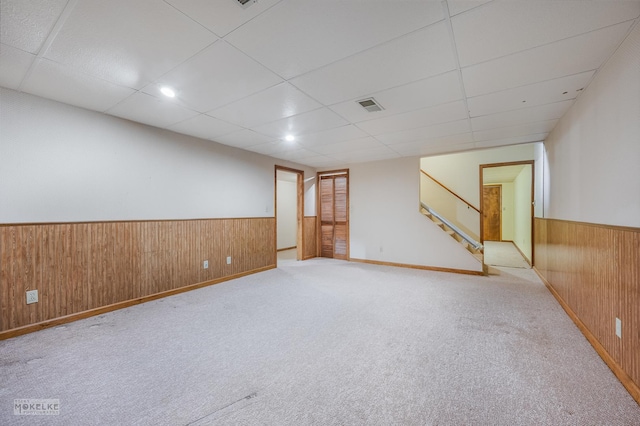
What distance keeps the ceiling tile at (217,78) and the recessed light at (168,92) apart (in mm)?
46

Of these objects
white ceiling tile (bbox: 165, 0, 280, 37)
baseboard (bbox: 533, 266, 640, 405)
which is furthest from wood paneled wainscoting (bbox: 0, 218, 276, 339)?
baseboard (bbox: 533, 266, 640, 405)

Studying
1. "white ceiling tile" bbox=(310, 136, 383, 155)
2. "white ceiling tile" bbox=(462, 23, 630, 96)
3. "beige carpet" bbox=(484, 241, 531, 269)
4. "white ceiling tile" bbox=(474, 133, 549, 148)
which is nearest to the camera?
"white ceiling tile" bbox=(462, 23, 630, 96)

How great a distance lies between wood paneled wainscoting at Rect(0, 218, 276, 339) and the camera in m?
2.46

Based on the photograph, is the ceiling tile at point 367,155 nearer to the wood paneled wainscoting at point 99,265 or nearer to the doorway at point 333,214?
the doorway at point 333,214

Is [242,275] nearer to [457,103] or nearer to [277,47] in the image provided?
[277,47]

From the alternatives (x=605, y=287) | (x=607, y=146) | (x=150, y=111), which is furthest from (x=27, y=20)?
(x=605, y=287)

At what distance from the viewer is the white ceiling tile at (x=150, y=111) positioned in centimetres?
267

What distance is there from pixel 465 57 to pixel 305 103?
1.51 meters

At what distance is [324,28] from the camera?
163 centimetres

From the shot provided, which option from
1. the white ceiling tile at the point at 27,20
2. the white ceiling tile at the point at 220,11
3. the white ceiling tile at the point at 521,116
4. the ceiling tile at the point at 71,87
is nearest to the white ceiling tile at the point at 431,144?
the white ceiling tile at the point at 521,116

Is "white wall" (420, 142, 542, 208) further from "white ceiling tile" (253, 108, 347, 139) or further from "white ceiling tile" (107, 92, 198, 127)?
"white ceiling tile" (107, 92, 198, 127)

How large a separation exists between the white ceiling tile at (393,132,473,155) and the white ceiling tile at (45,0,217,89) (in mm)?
3551

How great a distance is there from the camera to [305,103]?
2727 mm

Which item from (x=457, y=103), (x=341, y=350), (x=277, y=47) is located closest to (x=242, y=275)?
(x=341, y=350)
